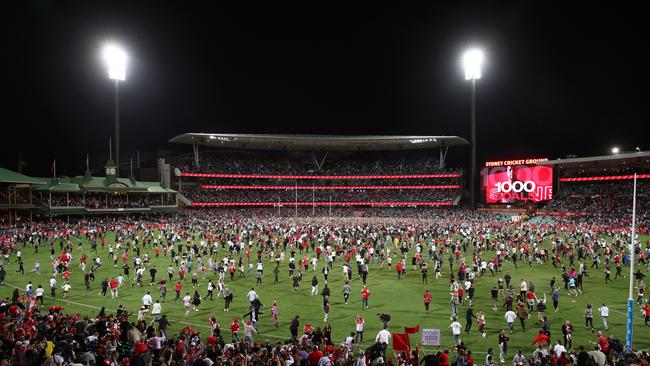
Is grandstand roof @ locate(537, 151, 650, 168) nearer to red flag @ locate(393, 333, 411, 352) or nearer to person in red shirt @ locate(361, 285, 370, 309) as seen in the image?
person in red shirt @ locate(361, 285, 370, 309)

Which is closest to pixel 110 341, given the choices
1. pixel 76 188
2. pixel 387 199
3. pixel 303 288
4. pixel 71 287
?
pixel 303 288

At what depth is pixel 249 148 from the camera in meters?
95.0

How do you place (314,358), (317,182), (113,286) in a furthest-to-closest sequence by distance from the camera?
(317,182) → (113,286) → (314,358)

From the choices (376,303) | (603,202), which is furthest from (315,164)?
(376,303)

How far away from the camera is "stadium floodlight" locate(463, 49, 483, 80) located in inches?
2827

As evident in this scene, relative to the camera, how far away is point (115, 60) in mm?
62156

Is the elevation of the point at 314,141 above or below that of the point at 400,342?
above

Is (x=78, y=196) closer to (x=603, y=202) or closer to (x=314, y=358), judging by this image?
(x=314, y=358)

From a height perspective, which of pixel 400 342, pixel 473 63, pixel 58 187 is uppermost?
pixel 473 63

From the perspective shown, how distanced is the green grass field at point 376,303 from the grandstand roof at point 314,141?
176 feet

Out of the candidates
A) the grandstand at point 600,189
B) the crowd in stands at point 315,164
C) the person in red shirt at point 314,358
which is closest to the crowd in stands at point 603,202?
the grandstand at point 600,189

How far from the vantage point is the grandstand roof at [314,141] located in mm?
80719

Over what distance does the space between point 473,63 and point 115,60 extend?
54086 mm

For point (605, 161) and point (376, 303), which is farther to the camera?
point (605, 161)
